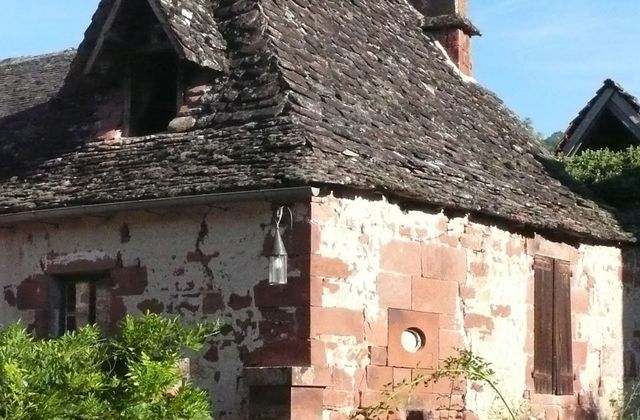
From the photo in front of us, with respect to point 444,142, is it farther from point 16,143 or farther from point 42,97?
point 42,97

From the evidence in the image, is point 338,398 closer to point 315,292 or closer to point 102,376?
point 315,292

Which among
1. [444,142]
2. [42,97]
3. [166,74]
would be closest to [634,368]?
[444,142]

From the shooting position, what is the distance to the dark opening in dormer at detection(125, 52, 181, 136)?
12828 millimetres

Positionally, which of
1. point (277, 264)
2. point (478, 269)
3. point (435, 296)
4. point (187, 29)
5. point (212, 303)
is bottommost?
point (212, 303)

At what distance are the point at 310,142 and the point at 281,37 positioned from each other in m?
1.78

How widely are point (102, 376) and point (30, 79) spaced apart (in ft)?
29.7

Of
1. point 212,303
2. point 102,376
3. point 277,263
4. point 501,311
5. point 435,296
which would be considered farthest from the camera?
point 501,311

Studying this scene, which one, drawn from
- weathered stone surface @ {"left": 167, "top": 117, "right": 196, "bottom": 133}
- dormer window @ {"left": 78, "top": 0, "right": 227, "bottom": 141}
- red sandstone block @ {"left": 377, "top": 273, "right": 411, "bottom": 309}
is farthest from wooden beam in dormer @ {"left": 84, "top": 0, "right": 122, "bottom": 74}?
red sandstone block @ {"left": 377, "top": 273, "right": 411, "bottom": 309}

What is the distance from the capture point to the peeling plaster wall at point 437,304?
36.5 feet

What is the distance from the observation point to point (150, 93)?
512 inches

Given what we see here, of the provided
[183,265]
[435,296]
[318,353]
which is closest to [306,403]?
[318,353]

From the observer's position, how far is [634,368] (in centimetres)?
1564

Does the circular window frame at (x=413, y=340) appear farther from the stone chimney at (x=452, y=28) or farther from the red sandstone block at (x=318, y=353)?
the stone chimney at (x=452, y=28)

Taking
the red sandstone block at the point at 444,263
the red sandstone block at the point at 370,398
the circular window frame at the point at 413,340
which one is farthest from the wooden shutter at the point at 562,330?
the red sandstone block at the point at 370,398
